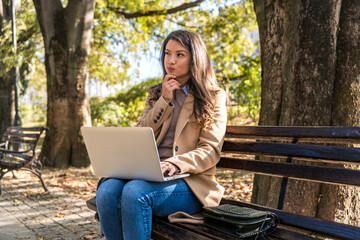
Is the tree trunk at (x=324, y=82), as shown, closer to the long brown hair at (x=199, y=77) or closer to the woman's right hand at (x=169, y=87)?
the long brown hair at (x=199, y=77)

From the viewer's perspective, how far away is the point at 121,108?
1430cm

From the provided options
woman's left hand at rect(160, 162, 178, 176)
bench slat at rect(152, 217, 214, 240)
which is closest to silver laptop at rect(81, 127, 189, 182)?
woman's left hand at rect(160, 162, 178, 176)

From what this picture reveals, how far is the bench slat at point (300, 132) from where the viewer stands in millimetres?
2518

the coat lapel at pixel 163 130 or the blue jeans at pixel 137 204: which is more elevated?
the coat lapel at pixel 163 130

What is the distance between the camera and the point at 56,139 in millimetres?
9133

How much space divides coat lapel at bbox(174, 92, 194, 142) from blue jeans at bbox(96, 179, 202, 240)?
0.39 meters

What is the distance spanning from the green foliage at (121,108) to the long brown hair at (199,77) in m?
8.74

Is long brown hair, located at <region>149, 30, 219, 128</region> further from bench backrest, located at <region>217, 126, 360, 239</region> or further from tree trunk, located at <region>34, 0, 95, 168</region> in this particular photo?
tree trunk, located at <region>34, 0, 95, 168</region>

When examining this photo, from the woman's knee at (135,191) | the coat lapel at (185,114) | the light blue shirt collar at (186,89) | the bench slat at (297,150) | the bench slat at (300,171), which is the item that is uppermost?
the light blue shirt collar at (186,89)

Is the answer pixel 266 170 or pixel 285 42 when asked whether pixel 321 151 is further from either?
pixel 285 42

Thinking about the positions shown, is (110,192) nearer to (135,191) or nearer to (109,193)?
(109,193)

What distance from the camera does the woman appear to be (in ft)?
8.54

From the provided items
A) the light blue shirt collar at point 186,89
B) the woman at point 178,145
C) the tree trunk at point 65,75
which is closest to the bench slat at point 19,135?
the tree trunk at point 65,75

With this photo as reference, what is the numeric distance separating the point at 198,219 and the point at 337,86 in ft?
5.54
